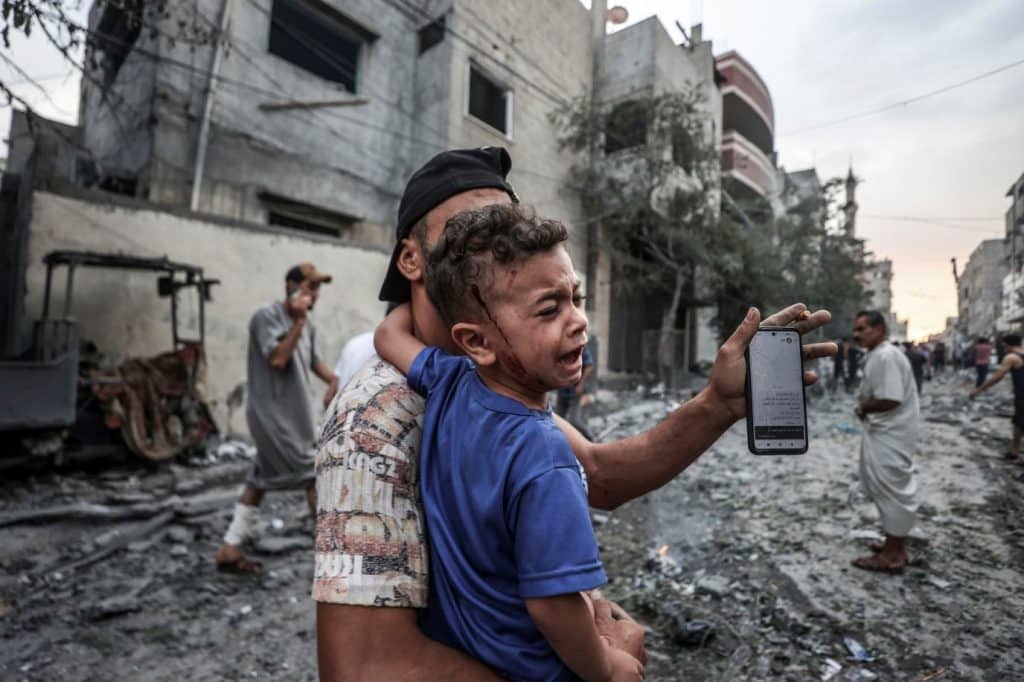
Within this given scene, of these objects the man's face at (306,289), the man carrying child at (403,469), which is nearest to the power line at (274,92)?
the man's face at (306,289)

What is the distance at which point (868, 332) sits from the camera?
4.34 metres

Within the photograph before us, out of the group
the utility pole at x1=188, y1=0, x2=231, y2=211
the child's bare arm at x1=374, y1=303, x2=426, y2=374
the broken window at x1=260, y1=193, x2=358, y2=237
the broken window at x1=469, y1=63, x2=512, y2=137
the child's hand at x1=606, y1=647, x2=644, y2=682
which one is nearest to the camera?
the child's hand at x1=606, y1=647, x2=644, y2=682

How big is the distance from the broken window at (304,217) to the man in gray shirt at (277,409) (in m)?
5.92

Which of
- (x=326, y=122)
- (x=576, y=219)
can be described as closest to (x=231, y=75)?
(x=326, y=122)

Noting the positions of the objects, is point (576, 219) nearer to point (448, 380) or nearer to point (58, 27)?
point (58, 27)

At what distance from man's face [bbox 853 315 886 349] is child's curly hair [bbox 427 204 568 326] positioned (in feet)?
14.3

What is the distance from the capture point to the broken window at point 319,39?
9.60m

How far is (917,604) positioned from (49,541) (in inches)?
239

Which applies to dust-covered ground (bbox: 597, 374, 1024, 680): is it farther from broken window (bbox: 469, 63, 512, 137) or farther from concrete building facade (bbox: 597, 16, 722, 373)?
broken window (bbox: 469, 63, 512, 137)

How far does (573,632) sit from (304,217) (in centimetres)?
1009

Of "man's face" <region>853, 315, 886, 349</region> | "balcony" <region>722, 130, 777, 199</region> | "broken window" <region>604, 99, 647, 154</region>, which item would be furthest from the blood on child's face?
"balcony" <region>722, 130, 777, 199</region>

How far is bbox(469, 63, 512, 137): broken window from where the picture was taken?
12297 mm

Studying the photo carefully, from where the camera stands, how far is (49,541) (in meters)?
4.10

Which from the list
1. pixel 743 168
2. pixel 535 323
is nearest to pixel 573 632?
pixel 535 323
